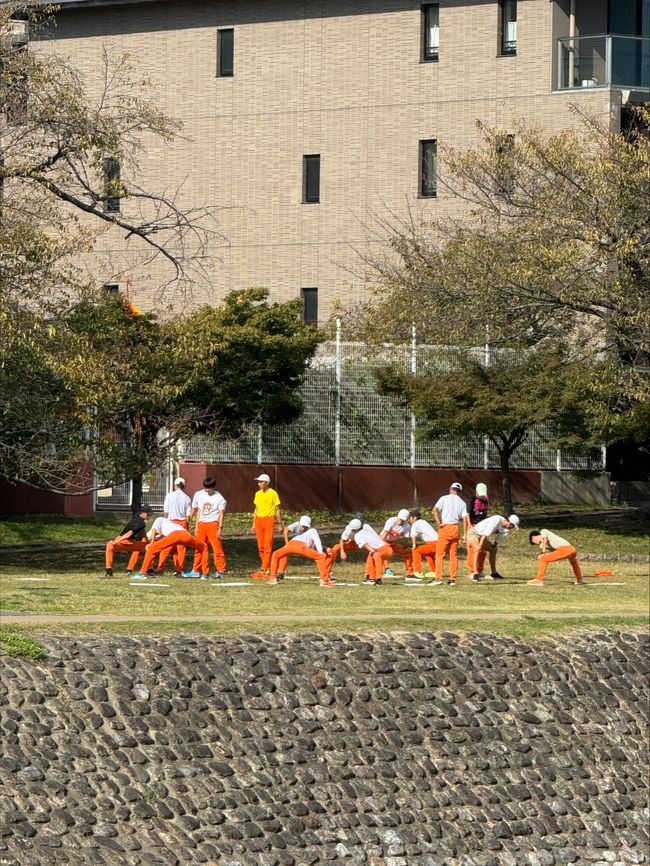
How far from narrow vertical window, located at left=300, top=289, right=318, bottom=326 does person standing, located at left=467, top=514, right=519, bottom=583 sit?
18.8 m

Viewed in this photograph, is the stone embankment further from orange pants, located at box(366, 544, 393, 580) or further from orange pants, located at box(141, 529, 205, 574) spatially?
orange pants, located at box(141, 529, 205, 574)

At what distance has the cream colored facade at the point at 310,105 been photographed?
147ft

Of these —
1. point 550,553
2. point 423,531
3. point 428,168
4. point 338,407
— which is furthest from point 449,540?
point 428,168

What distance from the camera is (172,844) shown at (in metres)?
16.8

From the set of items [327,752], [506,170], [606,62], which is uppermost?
[606,62]

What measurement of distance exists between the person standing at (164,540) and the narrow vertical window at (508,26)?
22791 millimetres

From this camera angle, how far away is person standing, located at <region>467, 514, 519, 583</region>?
27578 mm

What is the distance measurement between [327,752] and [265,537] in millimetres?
9588

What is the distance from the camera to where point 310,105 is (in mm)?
46344

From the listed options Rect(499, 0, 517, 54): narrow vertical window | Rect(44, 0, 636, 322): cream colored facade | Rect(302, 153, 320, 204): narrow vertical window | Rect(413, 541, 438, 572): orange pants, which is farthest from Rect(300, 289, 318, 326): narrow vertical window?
Rect(413, 541, 438, 572): orange pants

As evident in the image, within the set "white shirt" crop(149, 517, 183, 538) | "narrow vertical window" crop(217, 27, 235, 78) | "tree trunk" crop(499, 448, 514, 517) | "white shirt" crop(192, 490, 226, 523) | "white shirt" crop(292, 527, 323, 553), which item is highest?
"narrow vertical window" crop(217, 27, 235, 78)

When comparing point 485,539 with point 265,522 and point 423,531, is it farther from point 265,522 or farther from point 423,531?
point 265,522

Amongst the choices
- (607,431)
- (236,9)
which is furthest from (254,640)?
(236,9)

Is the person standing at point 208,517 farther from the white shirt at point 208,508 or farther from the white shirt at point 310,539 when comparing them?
the white shirt at point 310,539
